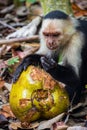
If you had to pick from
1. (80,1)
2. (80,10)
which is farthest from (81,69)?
(80,1)

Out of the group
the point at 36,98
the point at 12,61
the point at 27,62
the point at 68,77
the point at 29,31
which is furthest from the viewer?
the point at 29,31

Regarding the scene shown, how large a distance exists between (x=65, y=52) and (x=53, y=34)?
25 centimetres

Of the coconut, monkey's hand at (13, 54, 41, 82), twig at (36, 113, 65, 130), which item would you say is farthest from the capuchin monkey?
twig at (36, 113, 65, 130)

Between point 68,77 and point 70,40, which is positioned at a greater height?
point 70,40

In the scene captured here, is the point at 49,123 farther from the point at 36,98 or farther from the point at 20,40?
the point at 20,40

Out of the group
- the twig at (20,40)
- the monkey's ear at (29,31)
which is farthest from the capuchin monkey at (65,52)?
the monkey's ear at (29,31)

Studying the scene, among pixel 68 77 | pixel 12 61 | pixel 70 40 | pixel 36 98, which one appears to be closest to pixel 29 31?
pixel 12 61

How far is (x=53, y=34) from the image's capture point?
15.6 ft

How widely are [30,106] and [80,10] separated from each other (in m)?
3.49

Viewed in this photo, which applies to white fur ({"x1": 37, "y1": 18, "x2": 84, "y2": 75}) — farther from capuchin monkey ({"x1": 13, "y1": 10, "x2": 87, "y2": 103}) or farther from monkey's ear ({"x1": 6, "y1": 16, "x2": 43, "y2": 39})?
monkey's ear ({"x1": 6, "y1": 16, "x2": 43, "y2": 39})

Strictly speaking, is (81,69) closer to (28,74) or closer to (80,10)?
(28,74)

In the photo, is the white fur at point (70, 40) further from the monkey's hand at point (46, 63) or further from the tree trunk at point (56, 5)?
the tree trunk at point (56, 5)

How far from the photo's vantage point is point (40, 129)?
4.29m

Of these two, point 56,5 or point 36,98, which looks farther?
point 56,5
